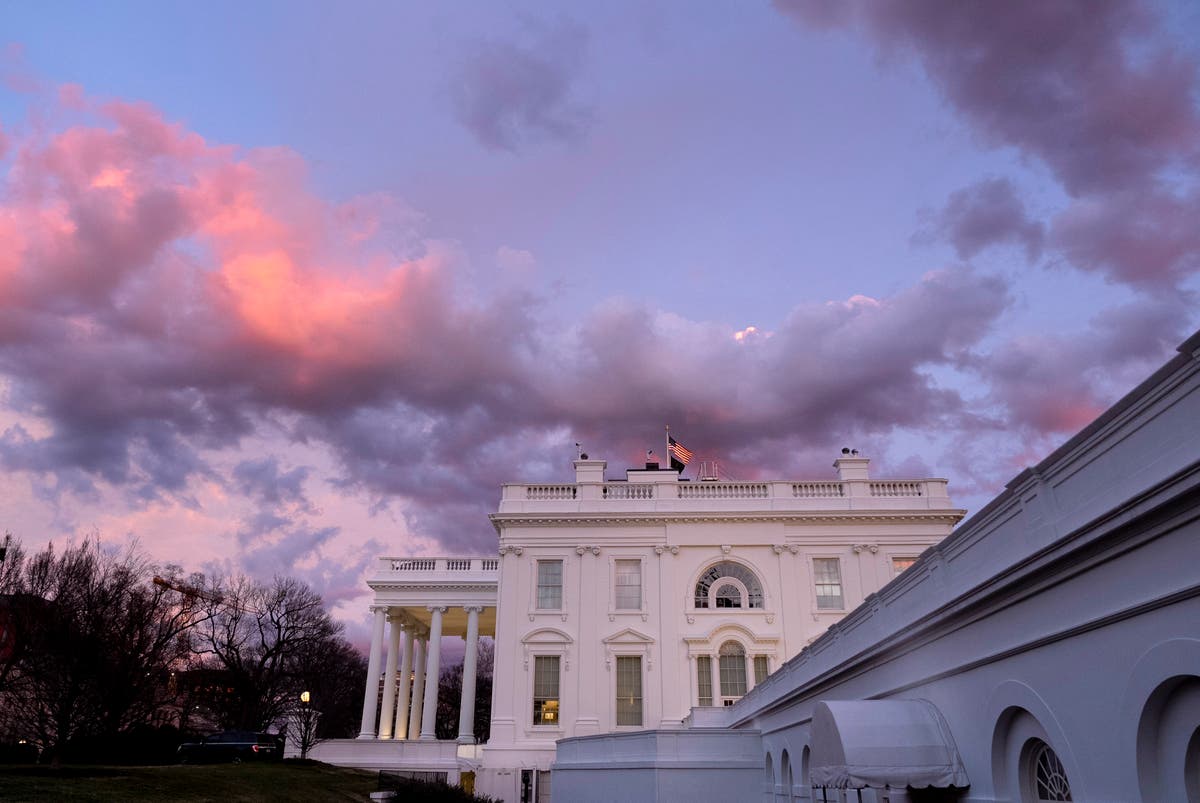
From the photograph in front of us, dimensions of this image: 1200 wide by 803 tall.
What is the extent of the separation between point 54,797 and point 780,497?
32.1 meters

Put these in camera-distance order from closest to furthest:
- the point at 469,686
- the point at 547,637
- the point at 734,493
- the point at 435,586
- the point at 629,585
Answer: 1. the point at 547,637
2. the point at 629,585
3. the point at 734,493
4. the point at 469,686
5. the point at 435,586

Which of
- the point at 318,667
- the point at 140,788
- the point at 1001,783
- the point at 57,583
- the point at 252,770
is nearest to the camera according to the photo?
the point at 1001,783

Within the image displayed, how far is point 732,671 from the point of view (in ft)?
125

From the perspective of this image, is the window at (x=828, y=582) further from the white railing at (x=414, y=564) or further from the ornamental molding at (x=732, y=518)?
the white railing at (x=414, y=564)

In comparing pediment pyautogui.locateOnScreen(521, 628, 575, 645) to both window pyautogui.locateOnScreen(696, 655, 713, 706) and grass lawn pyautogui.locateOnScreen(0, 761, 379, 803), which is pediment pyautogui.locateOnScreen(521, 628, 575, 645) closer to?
window pyautogui.locateOnScreen(696, 655, 713, 706)

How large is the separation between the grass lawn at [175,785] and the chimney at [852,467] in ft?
85.6

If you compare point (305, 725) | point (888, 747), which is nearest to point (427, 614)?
point (305, 725)

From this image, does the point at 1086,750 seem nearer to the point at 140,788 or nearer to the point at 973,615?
the point at 973,615

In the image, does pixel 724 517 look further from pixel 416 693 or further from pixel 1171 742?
pixel 1171 742

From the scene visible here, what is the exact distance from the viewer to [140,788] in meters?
19.1

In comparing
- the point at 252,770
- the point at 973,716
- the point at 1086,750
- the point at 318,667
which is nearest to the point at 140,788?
the point at 252,770

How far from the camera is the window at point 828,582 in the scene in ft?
128

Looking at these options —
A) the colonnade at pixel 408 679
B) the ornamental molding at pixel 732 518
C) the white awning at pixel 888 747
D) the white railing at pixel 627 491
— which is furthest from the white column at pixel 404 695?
the white awning at pixel 888 747

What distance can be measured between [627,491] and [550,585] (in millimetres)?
6185
